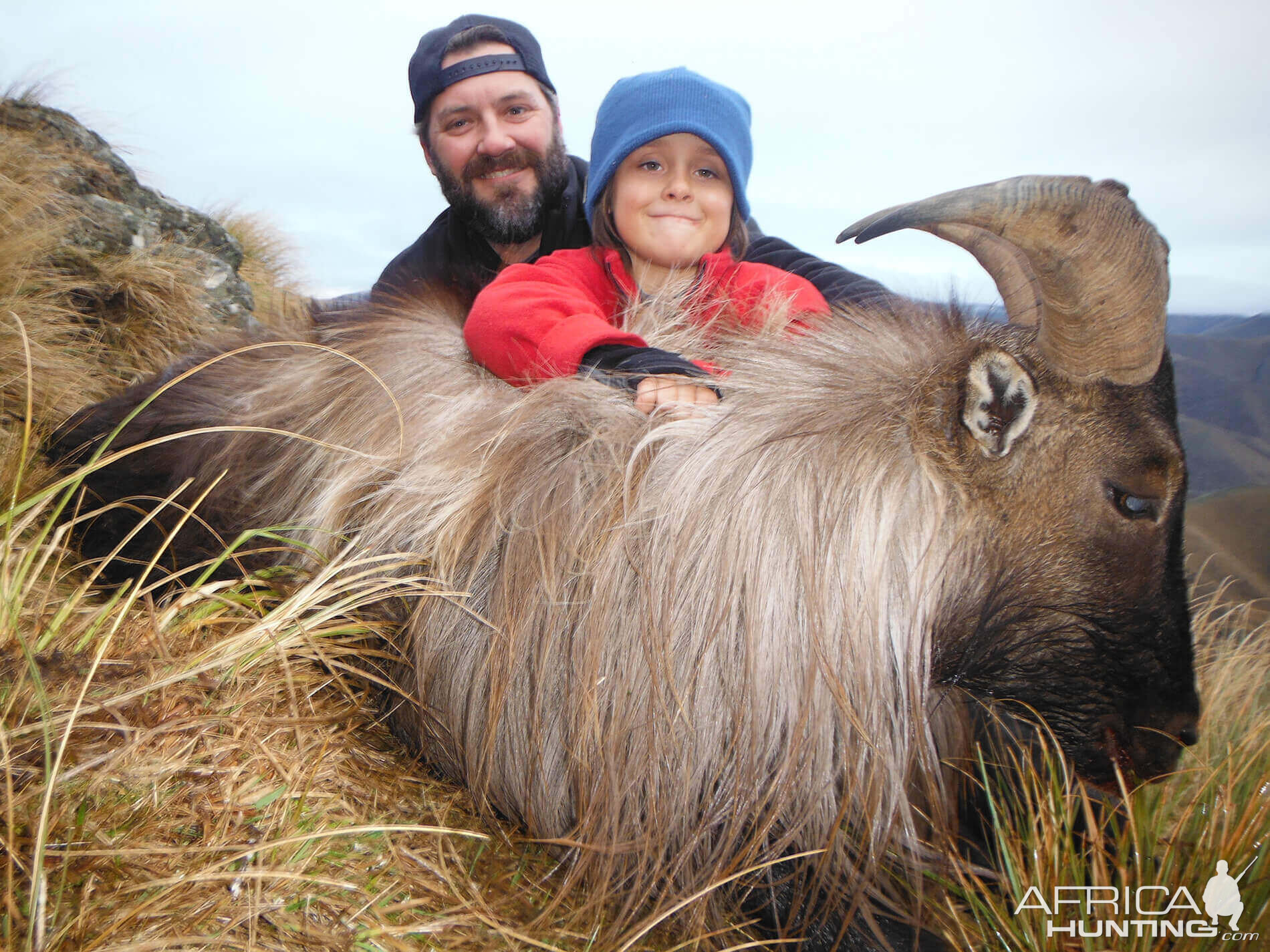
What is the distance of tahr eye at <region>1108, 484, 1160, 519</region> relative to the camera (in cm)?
137

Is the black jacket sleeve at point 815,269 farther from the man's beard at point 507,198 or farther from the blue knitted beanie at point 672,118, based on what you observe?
the man's beard at point 507,198

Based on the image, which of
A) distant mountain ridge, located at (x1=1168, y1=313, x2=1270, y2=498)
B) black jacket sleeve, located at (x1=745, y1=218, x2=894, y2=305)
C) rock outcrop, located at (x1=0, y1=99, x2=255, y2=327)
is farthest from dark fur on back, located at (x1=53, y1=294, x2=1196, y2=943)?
rock outcrop, located at (x1=0, y1=99, x2=255, y2=327)

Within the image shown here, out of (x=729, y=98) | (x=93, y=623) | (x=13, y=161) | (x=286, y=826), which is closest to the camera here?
(x=286, y=826)

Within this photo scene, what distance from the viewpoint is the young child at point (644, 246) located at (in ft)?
5.90

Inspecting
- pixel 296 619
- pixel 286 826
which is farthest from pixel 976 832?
pixel 296 619

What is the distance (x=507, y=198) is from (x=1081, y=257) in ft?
7.94

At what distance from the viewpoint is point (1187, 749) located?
1.51 m

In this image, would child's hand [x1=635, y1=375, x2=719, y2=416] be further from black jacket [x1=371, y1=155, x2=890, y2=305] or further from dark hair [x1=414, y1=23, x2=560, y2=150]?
dark hair [x1=414, y1=23, x2=560, y2=150]

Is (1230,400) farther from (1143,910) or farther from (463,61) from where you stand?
(463,61)

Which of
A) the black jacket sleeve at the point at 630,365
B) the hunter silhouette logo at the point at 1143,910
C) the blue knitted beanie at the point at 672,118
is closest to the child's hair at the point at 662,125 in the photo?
the blue knitted beanie at the point at 672,118

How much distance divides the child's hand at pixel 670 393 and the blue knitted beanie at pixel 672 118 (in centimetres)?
81

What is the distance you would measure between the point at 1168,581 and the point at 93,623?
6.10ft

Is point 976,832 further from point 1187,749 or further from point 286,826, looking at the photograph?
point 286,826

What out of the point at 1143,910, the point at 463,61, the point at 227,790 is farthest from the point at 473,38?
the point at 1143,910
